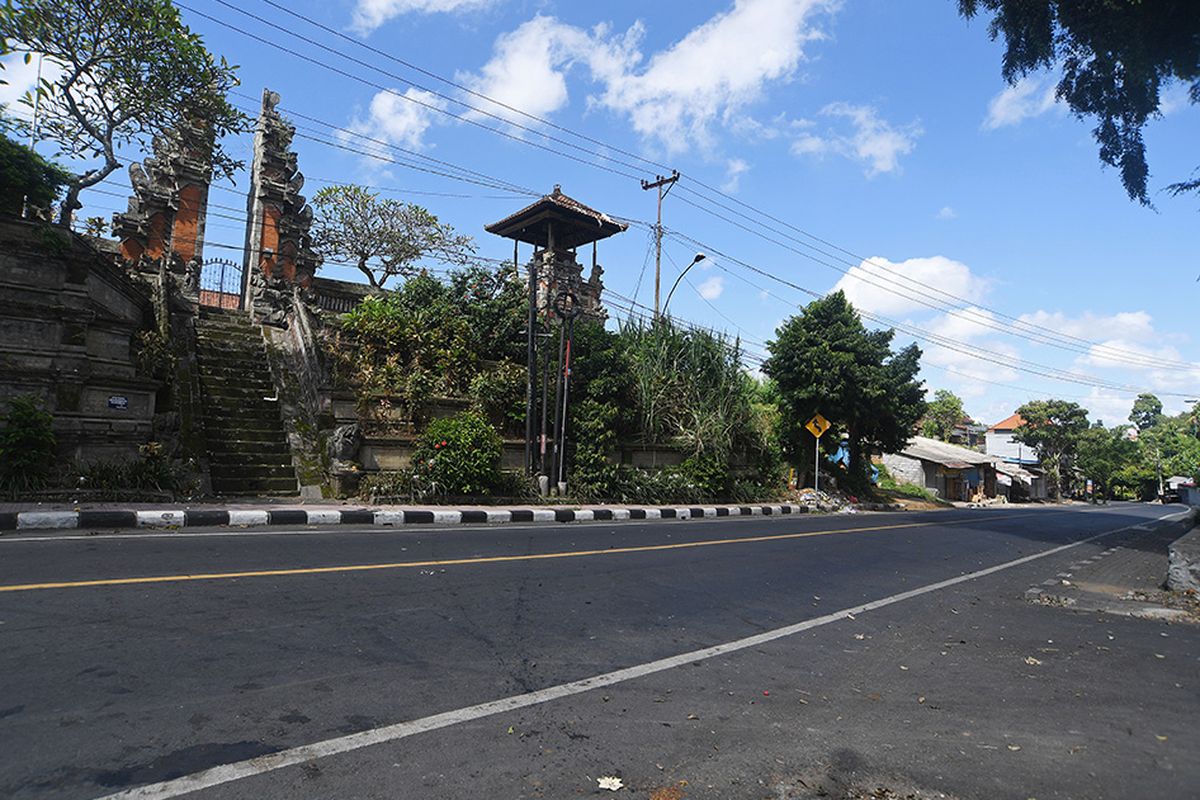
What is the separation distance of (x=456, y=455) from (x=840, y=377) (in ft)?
50.1

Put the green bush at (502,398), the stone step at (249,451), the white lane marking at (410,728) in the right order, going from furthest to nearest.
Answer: the green bush at (502,398), the stone step at (249,451), the white lane marking at (410,728)

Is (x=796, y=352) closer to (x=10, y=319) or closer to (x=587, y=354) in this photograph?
(x=587, y=354)

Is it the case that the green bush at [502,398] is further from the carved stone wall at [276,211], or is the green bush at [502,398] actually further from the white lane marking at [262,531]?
the carved stone wall at [276,211]

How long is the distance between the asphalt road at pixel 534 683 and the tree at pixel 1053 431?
54.1m

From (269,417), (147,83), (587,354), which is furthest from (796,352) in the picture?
(147,83)

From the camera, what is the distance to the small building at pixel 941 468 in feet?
135

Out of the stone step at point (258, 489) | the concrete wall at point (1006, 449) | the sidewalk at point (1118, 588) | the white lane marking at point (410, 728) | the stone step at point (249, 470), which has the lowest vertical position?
the white lane marking at point (410, 728)

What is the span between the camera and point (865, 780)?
285cm

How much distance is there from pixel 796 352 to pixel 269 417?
17338 millimetres

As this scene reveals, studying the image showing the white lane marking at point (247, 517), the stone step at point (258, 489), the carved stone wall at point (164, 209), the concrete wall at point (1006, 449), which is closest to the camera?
the white lane marking at point (247, 517)

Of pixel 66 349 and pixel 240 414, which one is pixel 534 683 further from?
pixel 240 414

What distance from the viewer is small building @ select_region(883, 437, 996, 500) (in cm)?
4100

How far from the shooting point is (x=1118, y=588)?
7.97 m

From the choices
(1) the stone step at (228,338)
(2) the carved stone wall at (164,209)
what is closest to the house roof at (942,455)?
(1) the stone step at (228,338)
